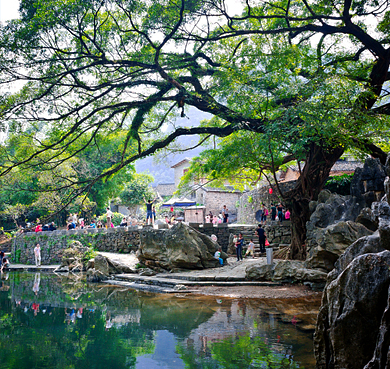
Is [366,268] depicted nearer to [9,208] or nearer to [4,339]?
[4,339]

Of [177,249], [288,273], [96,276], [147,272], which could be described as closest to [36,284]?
[96,276]

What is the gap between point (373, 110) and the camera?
11.7 m

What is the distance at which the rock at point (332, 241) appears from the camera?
1013 cm

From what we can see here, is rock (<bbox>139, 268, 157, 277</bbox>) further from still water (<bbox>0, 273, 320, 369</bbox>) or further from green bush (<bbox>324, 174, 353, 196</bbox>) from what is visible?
green bush (<bbox>324, 174, 353, 196</bbox>)

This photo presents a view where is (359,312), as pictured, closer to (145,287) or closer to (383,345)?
(383,345)

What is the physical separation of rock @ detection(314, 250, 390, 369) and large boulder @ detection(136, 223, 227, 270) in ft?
34.8

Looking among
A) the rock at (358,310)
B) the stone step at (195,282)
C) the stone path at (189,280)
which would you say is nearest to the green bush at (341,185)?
the stone path at (189,280)

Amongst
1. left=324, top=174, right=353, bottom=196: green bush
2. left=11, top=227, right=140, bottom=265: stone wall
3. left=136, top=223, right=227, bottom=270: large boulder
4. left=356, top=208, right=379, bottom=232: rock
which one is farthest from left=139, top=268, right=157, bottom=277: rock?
left=324, top=174, right=353, bottom=196: green bush

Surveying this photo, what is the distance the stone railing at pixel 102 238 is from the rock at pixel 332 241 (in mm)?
6177

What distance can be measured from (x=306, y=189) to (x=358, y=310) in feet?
31.2

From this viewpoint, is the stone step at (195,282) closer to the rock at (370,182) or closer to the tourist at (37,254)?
the rock at (370,182)

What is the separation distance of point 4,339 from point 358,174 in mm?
10476

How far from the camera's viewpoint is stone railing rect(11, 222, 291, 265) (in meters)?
19.1

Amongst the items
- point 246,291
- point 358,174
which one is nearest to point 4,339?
point 246,291
